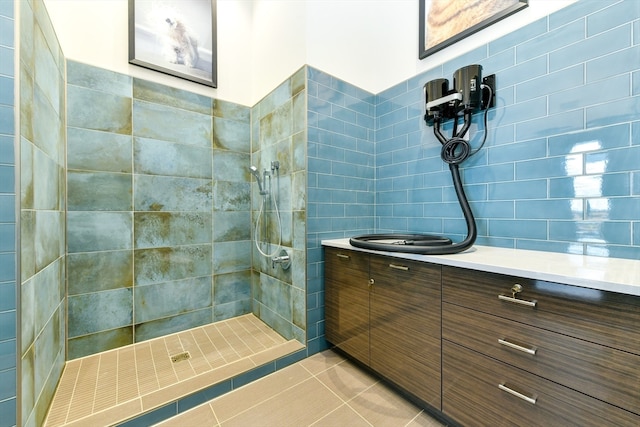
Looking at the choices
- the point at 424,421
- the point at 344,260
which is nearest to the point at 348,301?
the point at 344,260

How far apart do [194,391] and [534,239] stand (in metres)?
1.95

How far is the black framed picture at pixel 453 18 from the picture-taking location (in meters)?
1.41

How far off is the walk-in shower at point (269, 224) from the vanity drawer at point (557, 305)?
119 cm

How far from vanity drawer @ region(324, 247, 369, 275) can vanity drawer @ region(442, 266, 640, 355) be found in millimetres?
502

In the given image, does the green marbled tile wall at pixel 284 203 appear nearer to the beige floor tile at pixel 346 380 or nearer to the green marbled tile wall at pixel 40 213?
the beige floor tile at pixel 346 380

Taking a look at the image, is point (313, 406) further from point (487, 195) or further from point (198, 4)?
point (198, 4)

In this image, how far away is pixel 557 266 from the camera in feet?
3.04

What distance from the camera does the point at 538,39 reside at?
1.28 metres

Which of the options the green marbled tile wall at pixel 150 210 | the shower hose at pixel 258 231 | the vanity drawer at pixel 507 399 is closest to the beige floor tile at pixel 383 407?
the vanity drawer at pixel 507 399

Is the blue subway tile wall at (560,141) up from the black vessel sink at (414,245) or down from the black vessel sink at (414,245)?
up

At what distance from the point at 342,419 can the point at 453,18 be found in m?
2.45

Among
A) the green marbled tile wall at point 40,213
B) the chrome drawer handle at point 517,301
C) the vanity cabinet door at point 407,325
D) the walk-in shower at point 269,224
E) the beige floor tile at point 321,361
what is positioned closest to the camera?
the chrome drawer handle at point 517,301

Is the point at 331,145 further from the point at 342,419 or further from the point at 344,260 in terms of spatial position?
the point at 342,419

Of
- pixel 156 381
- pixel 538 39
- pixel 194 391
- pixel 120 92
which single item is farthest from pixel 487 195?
pixel 120 92
